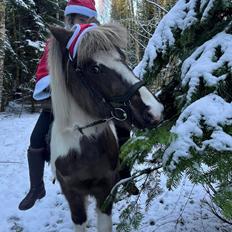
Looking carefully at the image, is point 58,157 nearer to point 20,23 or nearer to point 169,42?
point 169,42

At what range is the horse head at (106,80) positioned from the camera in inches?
89.7

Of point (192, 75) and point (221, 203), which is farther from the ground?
point (192, 75)

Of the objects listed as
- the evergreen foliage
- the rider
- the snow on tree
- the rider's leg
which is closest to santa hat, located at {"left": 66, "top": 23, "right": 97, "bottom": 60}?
the snow on tree

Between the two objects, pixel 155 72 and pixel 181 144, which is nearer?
pixel 181 144

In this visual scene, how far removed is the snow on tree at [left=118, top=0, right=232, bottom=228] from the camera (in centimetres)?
156

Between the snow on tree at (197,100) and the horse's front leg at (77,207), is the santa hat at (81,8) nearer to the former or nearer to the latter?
the snow on tree at (197,100)

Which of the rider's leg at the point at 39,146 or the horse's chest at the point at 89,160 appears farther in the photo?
the rider's leg at the point at 39,146

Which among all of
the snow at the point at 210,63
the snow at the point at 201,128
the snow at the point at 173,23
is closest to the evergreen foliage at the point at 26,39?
the snow at the point at 173,23

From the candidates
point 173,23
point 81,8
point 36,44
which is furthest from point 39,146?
point 36,44

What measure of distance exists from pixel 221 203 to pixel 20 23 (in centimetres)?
1717

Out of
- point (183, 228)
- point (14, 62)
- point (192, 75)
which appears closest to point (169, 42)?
point (192, 75)

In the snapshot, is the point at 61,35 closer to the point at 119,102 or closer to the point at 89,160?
the point at 119,102

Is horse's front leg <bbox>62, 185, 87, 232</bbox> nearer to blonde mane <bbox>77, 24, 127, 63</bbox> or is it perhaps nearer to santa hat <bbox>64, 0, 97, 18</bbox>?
blonde mane <bbox>77, 24, 127, 63</bbox>

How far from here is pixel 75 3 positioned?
138 inches
